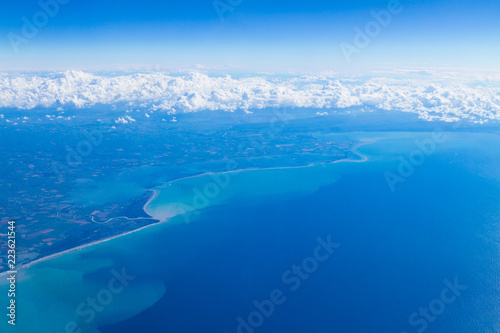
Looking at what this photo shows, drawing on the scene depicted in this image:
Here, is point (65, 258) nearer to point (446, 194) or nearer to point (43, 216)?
point (43, 216)

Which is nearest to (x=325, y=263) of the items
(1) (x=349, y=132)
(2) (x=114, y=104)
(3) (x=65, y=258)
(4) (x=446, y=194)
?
(3) (x=65, y=258)

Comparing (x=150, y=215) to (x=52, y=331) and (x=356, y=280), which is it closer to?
(x=52, y=331)

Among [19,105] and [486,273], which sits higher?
[19,105]

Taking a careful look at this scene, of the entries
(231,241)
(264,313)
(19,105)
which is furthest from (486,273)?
(19,105)

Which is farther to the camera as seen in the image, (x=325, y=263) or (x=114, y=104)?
(x=114, y=104)

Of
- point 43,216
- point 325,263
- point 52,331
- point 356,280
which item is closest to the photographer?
point 52,331

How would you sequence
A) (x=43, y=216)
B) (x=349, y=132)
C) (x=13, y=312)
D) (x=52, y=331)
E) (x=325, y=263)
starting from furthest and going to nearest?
(x=349, y=132) → (x=43, y=216) → (x=325, y=263) → (x=13, y=312) → (x=52, y=331)
